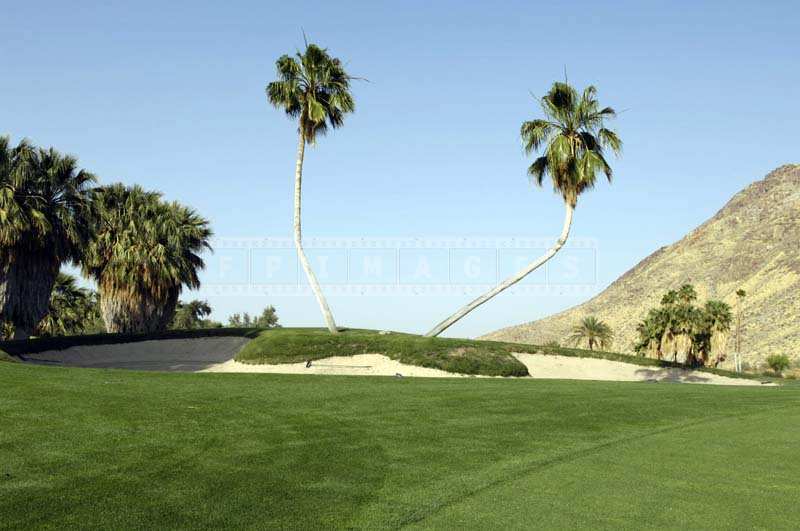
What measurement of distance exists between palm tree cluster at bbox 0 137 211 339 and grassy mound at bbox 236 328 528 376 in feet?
45.0

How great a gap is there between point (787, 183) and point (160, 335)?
19379 cm

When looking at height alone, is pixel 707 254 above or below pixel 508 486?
above

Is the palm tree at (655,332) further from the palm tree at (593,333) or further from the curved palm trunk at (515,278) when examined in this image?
the curved palm trunk at (515,278)

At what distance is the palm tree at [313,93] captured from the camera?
138 feet

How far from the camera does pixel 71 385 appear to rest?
58.7 ft

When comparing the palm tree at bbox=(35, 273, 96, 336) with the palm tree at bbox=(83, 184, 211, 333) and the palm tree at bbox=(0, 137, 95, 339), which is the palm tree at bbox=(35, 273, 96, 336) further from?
the palm tree at bbox=(0, 137, 95, 339)

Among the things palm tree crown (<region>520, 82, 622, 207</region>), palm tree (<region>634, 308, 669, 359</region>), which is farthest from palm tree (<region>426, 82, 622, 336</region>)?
palm tree (<region>634, 308, 669, 359</region>)

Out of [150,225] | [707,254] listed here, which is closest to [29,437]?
[150,225]

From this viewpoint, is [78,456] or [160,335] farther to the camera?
[160,335]

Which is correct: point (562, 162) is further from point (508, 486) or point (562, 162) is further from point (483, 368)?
point (508, 486)

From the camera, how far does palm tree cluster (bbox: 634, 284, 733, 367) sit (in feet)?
224

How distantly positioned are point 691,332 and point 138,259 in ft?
154

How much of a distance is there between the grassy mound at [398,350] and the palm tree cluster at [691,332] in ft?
114

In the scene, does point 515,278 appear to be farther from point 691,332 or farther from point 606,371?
point 691,332
